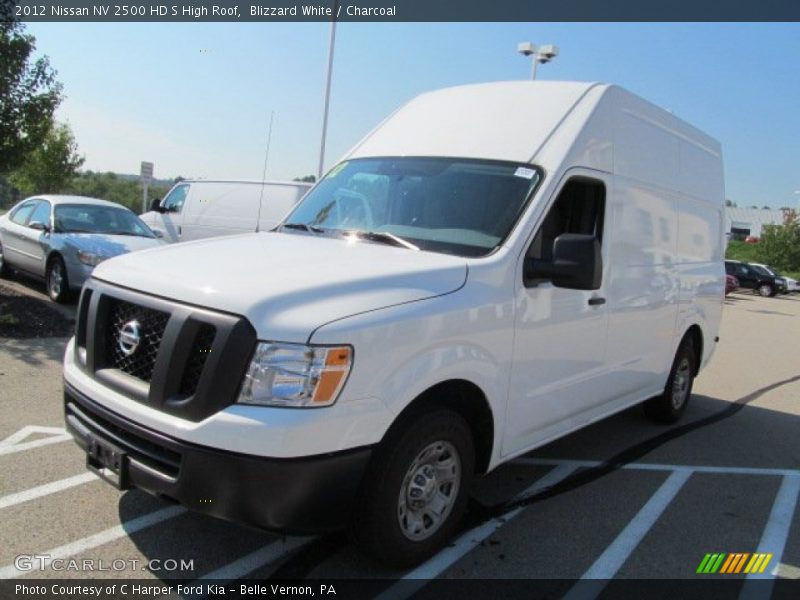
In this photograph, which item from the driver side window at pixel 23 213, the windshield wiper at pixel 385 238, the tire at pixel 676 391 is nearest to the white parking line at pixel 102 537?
the windshield wiper at pixel 385 238

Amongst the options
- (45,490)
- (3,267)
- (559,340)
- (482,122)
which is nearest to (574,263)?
(559,340)

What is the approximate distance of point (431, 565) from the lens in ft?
11.2

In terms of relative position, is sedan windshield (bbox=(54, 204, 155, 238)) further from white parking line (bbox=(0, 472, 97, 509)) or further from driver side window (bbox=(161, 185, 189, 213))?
white parking line (bbox=(0, 472, 97, 509))

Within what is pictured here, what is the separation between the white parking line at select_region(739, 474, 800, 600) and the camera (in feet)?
11.5

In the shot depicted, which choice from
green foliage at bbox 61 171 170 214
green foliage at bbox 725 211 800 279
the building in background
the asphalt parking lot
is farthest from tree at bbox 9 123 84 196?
the building in background

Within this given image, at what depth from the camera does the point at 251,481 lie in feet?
8.76

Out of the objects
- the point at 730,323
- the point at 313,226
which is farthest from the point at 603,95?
the point at 730,323

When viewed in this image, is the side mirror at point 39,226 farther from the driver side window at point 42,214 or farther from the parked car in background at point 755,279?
the parked car in background at point 755,279

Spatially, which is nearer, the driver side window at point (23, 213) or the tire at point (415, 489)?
the tire at point (415, 489)

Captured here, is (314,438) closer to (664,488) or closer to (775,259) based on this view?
(664,488)

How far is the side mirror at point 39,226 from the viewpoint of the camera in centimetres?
1020

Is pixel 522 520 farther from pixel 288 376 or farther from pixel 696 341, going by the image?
pixel 696 341

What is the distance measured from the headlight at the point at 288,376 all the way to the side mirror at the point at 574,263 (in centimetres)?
148

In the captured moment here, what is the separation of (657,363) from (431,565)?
10.5 ft
